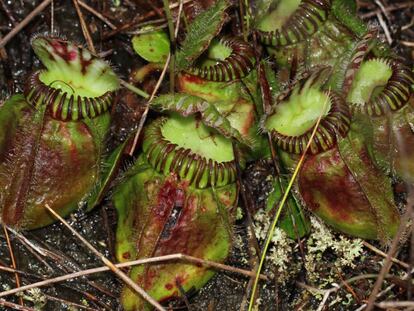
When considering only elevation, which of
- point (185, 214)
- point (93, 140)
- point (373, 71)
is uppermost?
point (373, 71)

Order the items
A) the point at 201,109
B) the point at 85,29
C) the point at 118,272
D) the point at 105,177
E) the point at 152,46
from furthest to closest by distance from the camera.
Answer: the point at 85,29 < the point at 152,46 < the point at 105,177 < the point at 118,272 < the point at 201,109

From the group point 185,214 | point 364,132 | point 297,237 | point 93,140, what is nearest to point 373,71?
point 364,132

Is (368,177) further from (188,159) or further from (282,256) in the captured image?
(188,159)

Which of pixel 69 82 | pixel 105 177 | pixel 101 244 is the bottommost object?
pixel 101 244

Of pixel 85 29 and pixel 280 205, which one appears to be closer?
pixel 280 205

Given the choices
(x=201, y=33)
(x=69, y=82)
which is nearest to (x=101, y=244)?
(x=69, y=82)

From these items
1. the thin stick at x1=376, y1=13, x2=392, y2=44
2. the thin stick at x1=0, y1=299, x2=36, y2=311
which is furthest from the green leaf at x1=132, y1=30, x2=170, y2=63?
the thin stick at x1=0, y1=299, x2=36, y2=311

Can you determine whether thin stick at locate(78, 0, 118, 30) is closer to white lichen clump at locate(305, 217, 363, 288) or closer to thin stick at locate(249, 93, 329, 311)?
thin stick at locate(249, 93, 329, 311)

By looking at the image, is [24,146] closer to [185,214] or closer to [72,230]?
[72,230]
